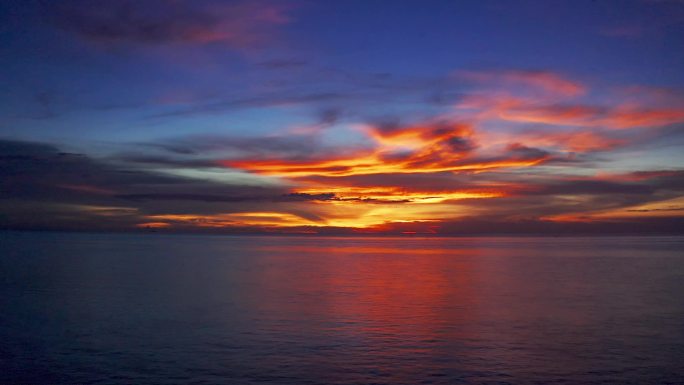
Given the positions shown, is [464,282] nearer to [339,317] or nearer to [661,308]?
[661,308]

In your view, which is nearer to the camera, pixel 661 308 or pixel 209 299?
pixel 661 308

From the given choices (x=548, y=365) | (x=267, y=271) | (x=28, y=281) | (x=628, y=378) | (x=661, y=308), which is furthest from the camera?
(x=267, y=271)

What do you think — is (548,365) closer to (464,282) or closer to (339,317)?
(339,317)

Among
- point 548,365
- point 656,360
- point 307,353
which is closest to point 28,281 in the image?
point 307,353

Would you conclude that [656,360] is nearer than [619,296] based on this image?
Yes

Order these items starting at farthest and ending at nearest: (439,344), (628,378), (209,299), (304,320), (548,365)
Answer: (209,299)
(304,320)
(439,344)
(548,365)
(628,378)

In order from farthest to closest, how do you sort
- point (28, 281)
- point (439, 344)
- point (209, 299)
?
point (28, 281)
point (209, 299)
point (439, 344)

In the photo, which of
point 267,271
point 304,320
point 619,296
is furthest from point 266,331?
point 267,271

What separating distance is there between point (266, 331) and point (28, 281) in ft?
87.1

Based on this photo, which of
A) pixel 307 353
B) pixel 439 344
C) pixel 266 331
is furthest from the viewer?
pixel 266 331

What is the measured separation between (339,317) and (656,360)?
13018 mm

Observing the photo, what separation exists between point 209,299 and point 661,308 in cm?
2391

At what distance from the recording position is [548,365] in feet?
60.3

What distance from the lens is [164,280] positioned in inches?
1745
